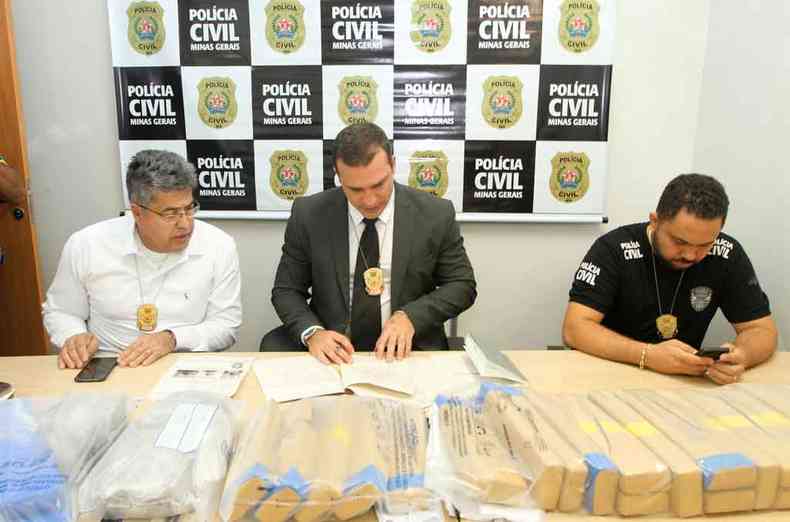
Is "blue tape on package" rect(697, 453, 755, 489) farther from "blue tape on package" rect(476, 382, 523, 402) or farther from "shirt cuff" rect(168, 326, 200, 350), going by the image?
"shirt cuff" rect(168, 326, 200, 350)

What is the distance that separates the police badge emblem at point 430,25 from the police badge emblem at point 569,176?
835 mm

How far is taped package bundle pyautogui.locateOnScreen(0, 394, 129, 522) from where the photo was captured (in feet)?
2.78

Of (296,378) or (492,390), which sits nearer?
(492,390)

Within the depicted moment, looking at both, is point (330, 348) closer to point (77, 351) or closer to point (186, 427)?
point (186, 427)

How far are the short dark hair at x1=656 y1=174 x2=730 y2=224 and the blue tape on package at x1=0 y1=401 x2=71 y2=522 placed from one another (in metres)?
1.72

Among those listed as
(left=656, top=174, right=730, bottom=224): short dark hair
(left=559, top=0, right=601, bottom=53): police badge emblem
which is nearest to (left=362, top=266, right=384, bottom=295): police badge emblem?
(left=656, top=174, right=730, bottom=224): short dark hair

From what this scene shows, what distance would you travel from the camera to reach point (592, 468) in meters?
0.91

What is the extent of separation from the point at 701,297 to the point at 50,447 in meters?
1.96

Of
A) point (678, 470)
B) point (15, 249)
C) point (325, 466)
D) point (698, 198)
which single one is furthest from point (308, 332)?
point (15, 249)

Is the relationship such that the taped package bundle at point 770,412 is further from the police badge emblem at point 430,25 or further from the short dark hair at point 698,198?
the police badge emblem at point 430,25

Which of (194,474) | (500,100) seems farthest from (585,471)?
(500,100)

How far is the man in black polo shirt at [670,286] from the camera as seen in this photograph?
165 cm

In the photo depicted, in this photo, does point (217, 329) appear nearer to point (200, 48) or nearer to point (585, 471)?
point (585, 471)

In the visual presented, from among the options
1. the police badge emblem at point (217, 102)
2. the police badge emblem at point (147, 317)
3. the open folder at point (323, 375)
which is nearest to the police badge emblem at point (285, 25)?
the police badge emblem at point (217, 102)
